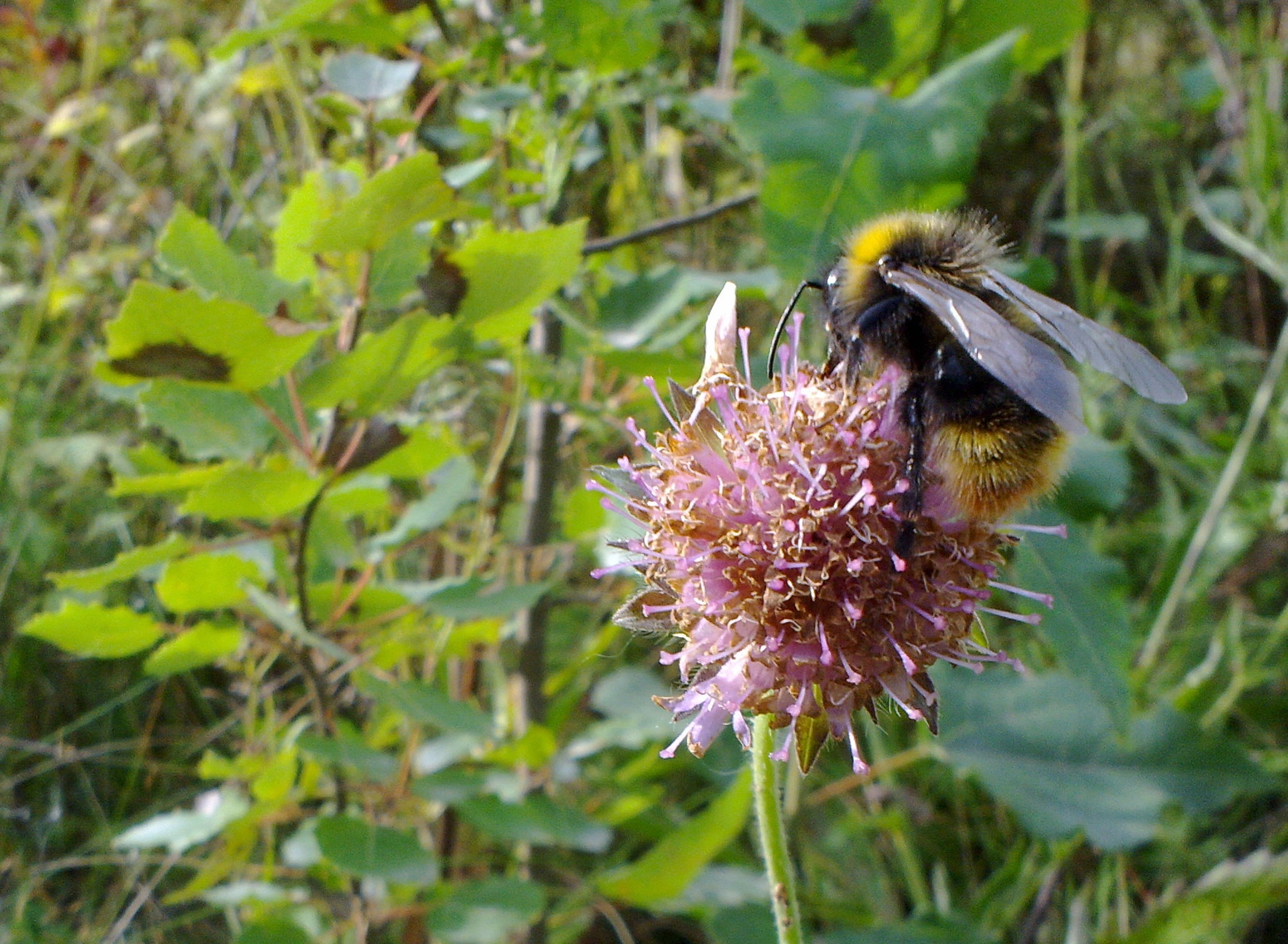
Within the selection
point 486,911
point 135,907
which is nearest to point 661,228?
point 486,911

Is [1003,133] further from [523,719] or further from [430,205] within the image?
[430,205]

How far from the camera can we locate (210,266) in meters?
1.04

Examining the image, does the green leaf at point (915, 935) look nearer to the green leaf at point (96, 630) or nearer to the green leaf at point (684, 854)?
the green leaf at point (684, 854)

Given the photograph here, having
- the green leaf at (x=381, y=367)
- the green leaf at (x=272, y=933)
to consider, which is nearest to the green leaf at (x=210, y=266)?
the green leaf at (x=381, y=367)

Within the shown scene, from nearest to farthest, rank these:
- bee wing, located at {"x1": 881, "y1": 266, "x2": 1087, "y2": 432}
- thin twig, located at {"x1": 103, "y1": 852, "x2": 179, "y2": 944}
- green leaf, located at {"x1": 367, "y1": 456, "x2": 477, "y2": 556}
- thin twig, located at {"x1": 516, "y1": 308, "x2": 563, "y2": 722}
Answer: bee wing, located at {"x1": 881, "y1": 266, "x2": 1087, "y2": 432}, green leaf, located at {"x1": 367, "y1": 456, "x2": 477, "y2": 556}, thin twig, located at {"x1": 516, "y1": 308, "x2": 563, "y2": 722}, thin twig, located at {"x1": 103, "y1": 852, "x2": 179, "y2": 944}

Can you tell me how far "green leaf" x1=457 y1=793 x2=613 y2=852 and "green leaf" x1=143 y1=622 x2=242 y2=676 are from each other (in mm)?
376

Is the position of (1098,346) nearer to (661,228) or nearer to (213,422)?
(661,228)

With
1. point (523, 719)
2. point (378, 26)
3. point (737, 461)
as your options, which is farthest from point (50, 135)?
point (737, 461)

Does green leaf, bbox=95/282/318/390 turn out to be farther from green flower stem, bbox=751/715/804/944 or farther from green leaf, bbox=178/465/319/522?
green flower stem, bbox=751/715/804/944

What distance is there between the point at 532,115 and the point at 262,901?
113 cm

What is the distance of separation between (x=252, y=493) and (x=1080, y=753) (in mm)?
1334

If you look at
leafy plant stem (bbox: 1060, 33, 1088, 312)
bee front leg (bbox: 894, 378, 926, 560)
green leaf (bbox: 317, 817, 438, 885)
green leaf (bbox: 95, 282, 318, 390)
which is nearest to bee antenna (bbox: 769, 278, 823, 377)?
bee front leg (bbox: 894, 378, 926, 560)

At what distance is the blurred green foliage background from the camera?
1.13 m

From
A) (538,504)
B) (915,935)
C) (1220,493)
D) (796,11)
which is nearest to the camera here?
(796,11)
